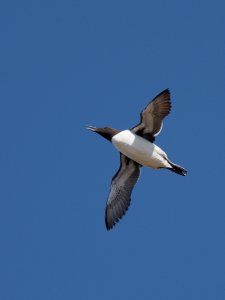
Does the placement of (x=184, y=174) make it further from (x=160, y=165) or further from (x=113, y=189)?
(x=113, y=189)

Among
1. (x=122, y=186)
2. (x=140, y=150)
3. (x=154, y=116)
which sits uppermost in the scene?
(x=154, y=116)

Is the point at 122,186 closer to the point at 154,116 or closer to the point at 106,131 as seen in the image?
the point at 106,131

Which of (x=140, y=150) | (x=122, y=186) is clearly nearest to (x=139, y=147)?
(x=140, y=150)

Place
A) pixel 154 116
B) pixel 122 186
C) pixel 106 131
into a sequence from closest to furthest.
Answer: pixel 154 116 < pixel 106 131 < pixel 122 186

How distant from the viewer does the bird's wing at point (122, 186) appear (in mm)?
17969

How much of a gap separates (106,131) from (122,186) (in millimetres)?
1261

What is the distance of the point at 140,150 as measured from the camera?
1702 centimetres

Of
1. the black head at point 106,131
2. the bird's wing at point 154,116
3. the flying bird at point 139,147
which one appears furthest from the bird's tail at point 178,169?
the black head at point 106,131

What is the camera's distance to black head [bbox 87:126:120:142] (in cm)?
1755

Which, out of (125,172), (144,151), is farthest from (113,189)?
(144,151)

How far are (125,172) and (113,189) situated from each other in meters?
0.43

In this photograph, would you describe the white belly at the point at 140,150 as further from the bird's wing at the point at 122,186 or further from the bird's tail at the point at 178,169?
the bird's wing at the point at 122,186

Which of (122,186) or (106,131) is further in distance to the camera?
(122,186)

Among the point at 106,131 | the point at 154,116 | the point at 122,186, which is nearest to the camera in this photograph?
the point at 154,116
